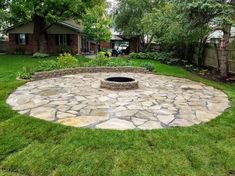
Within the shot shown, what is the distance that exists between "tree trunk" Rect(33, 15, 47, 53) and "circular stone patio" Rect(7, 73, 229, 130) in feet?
46.7

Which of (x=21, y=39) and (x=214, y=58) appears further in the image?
(x=21, y=39)

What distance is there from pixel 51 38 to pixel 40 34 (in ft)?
6.82

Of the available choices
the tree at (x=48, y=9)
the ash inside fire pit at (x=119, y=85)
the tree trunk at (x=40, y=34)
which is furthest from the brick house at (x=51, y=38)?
the ash inside fire pit at (x=119, y=85)

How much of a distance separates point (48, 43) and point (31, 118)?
67.1 feet

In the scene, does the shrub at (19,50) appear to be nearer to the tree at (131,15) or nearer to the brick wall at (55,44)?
the brick wall at (55,44)

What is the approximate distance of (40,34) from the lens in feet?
74.4

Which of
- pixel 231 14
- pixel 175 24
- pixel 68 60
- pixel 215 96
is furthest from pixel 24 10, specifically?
pixel 215 96

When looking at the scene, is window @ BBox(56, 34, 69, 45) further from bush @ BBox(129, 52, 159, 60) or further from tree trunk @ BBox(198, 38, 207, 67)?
tree trunk @ BBox(198, 38, 207, 67)

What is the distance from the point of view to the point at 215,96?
786cm

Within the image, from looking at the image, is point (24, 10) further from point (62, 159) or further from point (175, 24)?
point (62, 159)

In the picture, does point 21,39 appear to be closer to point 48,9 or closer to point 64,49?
point 64,49

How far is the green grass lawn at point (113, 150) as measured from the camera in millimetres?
3648

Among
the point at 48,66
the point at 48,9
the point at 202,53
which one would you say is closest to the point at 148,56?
the point at 202,53

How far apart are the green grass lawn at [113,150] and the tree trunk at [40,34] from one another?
18.5 m
